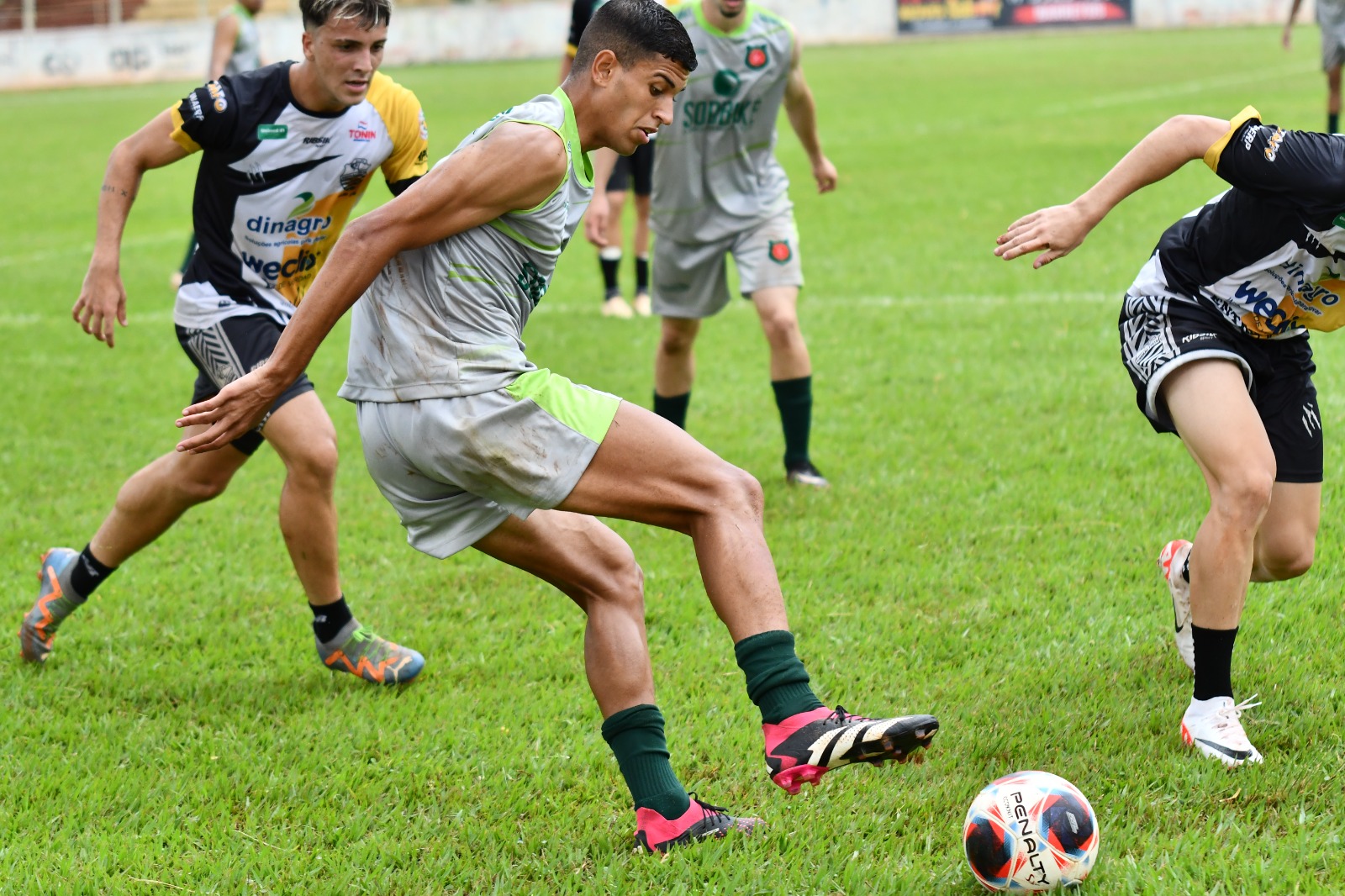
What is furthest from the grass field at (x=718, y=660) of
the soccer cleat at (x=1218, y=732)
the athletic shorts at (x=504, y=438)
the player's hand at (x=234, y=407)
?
the player's hand at (x=234, y=407)

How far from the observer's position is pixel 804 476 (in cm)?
624

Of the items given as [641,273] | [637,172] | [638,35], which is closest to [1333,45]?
[637,172]

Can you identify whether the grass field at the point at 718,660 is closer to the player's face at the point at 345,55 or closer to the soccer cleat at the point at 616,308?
the soccer cleat at the point at 616,308

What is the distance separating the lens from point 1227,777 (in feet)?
11.3

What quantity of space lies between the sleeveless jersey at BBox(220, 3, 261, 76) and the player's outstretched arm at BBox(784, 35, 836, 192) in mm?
6028

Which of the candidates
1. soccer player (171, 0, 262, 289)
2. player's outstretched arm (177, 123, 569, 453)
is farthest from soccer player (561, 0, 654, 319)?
player's outstretched arm (177, 123, 569, 453)

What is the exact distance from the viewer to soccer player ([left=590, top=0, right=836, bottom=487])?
20.5 ft

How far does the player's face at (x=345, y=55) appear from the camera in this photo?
4.13 metres

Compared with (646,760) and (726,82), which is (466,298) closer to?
(646,760)

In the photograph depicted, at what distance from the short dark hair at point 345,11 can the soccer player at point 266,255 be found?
5 cm

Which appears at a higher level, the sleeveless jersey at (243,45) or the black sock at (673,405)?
the sleeveless jersey at (243,45)

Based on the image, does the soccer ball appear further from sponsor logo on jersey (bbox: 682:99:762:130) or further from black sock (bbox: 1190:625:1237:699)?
sponsor logo on jersey (bbox: 682:99:762:130)

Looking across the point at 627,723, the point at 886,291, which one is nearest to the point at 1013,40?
the point at 886,291

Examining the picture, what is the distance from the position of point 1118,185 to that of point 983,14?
127 ft
